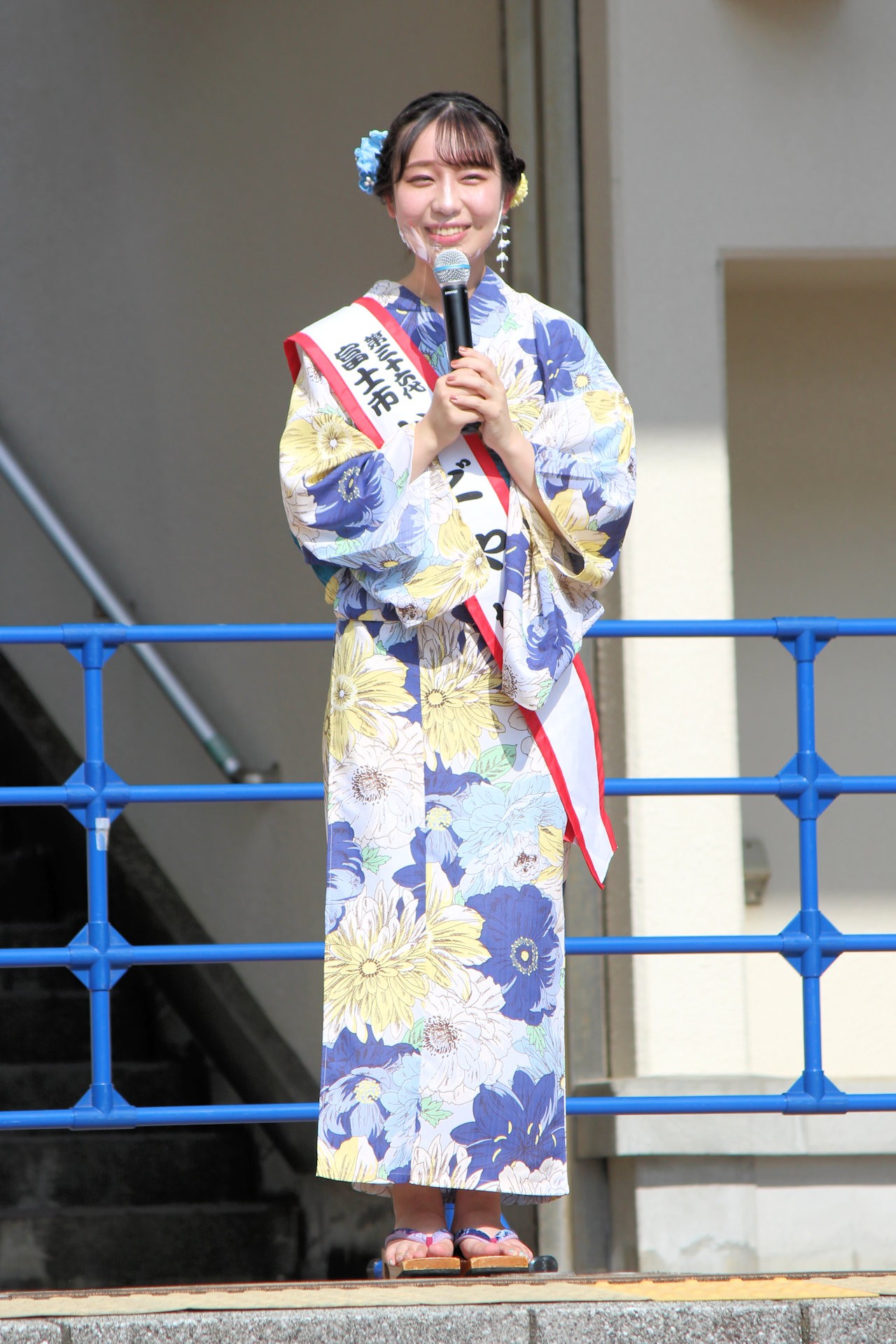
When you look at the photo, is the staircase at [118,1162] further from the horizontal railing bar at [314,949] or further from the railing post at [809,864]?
the railing post at [809,864]

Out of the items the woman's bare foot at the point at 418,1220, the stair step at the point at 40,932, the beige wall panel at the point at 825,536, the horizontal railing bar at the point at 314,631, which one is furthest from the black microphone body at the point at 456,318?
the stair step at the point at 40,932

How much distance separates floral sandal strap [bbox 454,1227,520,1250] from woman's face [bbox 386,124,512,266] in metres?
1.17

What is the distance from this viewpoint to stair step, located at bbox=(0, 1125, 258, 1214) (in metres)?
4.39

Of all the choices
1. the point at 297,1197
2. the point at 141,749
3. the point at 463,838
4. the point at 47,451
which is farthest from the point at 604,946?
the point at 47,451

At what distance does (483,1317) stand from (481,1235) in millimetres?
307

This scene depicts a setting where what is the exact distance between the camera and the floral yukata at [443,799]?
6.92 feet

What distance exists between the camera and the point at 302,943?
2824 millimetres

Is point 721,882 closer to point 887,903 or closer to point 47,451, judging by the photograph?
point 887,903

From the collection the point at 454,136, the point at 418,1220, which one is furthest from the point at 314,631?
the point at 418,1220

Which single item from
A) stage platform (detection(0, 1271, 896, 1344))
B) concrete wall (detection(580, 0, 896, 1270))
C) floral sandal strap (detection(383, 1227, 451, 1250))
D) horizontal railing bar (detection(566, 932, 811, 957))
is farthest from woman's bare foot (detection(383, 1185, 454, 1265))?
concrete wall (detection(580, 0, 896, 1270))

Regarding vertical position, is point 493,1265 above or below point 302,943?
below

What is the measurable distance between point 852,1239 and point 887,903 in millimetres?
897

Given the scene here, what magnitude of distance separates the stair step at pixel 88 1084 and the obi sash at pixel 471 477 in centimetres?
262

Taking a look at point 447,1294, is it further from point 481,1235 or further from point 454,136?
point 454,136
